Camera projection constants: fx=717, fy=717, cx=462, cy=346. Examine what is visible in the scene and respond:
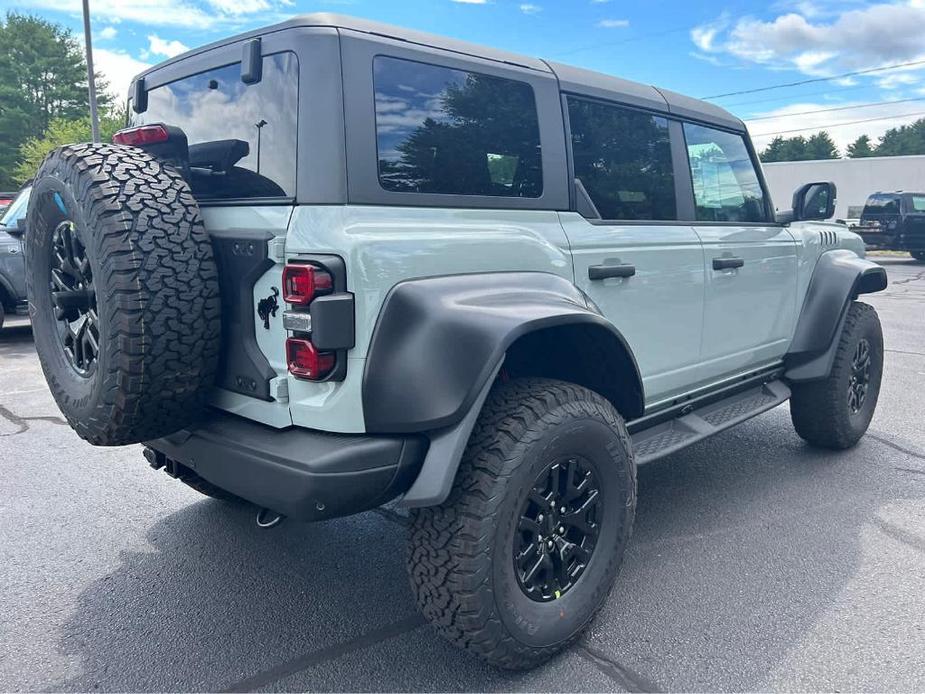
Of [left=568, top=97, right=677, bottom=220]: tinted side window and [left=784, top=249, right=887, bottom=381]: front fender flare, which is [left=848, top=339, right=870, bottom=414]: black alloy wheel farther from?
[left=568, top=97, right=677, bottom=220]: tinted side window

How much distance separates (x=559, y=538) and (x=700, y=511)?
150 centimetres

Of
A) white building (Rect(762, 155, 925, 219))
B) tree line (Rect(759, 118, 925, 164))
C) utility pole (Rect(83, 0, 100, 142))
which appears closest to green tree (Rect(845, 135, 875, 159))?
tree line (Rect(759, 118, 925, 164))

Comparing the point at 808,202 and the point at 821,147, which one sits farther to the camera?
the point at 821,147

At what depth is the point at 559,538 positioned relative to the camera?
2500 millimetres

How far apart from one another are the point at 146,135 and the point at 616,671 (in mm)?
2436

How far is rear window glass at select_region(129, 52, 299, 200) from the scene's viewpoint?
89.3 inches

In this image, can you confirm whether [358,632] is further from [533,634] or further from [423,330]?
[423,330]

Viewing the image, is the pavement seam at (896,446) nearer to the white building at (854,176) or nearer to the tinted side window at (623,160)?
the tinted side window at (623,160)

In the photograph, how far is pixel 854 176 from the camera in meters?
32.1

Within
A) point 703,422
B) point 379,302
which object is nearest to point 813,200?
point 703,422

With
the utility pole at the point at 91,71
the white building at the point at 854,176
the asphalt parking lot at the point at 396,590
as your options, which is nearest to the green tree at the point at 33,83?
the utility pole at the point at 91,71

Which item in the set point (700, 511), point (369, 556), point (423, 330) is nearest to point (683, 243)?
point (700, 511)

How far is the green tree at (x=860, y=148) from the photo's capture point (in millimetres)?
79125

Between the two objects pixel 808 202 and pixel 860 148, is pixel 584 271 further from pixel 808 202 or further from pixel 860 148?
pixel 860 148
